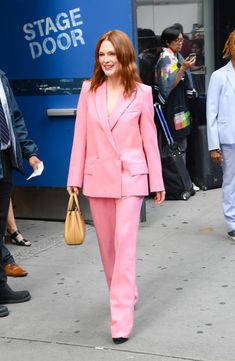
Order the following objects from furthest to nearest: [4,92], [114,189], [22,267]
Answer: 1. [22,267]
2. [4,92]
3. [114,189]

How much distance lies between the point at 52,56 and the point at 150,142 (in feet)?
9.62

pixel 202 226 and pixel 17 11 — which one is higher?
pixel 17 11

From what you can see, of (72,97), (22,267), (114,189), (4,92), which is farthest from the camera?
(72,97)

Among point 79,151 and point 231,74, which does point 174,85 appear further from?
point 79,151

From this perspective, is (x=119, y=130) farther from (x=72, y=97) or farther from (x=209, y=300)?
(x=72, y=97)

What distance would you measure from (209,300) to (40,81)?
3091 millimetres

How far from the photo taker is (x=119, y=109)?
474 cm

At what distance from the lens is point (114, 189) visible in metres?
4.72

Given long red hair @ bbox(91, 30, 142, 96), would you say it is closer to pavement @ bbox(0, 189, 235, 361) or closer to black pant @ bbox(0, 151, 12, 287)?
black pant @ bbox(0, 151, 12, 287)

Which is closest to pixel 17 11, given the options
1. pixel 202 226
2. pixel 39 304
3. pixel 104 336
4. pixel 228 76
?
pixel 228 76

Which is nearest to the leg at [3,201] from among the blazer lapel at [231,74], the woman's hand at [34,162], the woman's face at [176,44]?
the woman's hand at [34,162]

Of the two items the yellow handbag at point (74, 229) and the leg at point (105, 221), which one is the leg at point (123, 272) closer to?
the leg at point (105, 221)

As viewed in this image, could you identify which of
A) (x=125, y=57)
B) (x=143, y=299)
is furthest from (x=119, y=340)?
(x=125, y=57)

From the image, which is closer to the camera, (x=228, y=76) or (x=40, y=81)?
(x=228, y=76)
